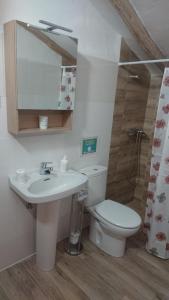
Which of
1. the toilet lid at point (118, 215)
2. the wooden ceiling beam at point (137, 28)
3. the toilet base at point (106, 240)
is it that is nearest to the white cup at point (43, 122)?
the toilet lid at point (118, 215)

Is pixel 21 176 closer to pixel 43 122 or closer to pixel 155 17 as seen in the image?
pixel 43 122

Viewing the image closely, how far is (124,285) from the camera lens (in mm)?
1791

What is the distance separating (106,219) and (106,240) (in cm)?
30

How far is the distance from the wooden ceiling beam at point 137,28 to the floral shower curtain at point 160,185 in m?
0.53

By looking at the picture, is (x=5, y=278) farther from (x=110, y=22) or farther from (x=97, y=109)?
(x=110, y=22)

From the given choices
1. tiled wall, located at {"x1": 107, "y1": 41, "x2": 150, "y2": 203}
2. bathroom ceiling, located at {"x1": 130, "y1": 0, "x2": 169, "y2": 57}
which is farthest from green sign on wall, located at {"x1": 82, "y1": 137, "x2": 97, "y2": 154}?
bathroom ceiling, located at {"x1": 130, "y1": 0, "x2": 169, "y2": 57}

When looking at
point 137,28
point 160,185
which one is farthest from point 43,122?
point 137,28

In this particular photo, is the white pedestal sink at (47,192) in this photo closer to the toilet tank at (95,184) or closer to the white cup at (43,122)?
the toilet tank at (95,184)

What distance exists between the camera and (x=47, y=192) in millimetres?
1664

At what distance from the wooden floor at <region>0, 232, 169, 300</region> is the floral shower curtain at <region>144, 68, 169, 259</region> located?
0.54 ft

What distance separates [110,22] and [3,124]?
4.64ft

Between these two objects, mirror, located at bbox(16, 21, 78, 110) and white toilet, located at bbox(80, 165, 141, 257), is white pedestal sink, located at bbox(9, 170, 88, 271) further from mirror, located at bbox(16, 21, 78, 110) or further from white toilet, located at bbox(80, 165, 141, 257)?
mirror, located at bbox(16, 21, 78, 110)

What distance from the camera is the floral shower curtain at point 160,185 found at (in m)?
1.93

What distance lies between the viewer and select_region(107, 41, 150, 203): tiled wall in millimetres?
2412
